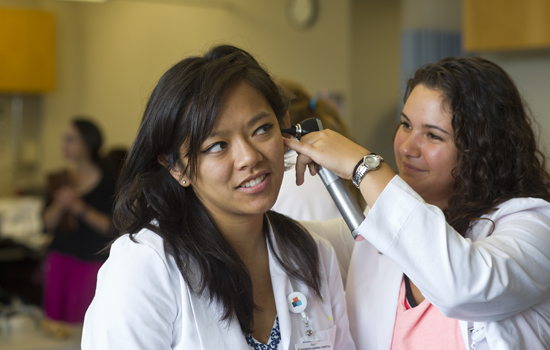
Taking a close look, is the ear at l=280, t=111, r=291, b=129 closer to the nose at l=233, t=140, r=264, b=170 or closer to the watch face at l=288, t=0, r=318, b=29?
the nose at l=233, t=140, r=264, b=170

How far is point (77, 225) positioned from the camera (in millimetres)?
3844

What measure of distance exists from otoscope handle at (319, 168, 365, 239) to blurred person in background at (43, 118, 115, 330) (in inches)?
105

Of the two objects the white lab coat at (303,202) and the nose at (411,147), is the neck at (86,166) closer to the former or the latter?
the white lab coat at (303,202)

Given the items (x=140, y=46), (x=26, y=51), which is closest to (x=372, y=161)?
(x=140, y=46)

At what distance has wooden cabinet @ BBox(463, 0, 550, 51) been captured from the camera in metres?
3.60

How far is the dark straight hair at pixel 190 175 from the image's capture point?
127cm

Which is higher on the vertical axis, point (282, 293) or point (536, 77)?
point (536, 77)

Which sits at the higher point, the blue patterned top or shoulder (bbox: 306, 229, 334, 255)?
shoulder (bbox: 306, 229, 334, 255)

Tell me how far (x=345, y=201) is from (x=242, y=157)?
27 centimetres

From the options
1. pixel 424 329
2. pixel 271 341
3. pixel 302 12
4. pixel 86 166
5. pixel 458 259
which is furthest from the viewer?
pixel 302 12

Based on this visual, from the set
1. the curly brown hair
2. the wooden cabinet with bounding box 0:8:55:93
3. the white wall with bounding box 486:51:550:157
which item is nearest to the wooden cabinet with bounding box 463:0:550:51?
the white wall with bounding box 486:51:550:157

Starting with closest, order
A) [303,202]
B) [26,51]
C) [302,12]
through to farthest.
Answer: [303,202], [26,51], [302,12]

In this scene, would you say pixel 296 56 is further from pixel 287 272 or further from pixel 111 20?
pixel 287 272

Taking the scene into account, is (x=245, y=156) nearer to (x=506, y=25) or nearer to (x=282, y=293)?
(x=282, y=293)
